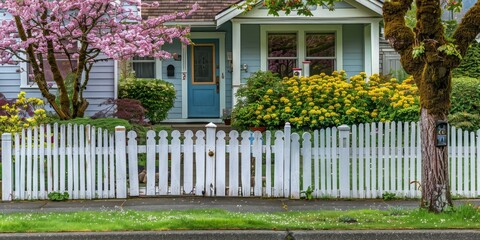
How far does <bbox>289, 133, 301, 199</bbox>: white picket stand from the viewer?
393 inches

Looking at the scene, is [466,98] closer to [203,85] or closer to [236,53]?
[236,53]

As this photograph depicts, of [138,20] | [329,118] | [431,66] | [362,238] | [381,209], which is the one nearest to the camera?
[362,238]

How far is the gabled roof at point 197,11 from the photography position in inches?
742

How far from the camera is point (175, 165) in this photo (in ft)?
33.0

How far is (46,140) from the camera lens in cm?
1010

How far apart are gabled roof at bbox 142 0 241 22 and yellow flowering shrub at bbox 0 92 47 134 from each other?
5887 millimetres

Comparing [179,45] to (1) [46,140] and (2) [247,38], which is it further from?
(1) [46,140]

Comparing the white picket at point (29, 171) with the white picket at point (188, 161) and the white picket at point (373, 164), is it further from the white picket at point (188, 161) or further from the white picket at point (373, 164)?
the white picket at point (373, 164)

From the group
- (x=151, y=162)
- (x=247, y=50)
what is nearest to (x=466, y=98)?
(x=247, y=50)

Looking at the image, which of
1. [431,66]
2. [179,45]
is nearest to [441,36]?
[431,66]

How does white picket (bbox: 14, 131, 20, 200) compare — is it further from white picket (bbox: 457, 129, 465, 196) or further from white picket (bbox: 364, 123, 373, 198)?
white picket (bbox: 457, 129, 465, 196)

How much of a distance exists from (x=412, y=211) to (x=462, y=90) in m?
7.86

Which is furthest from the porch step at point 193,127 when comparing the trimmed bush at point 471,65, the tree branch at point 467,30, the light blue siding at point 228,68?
the tree branch at point 467,30

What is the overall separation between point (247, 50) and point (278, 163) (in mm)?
9611
